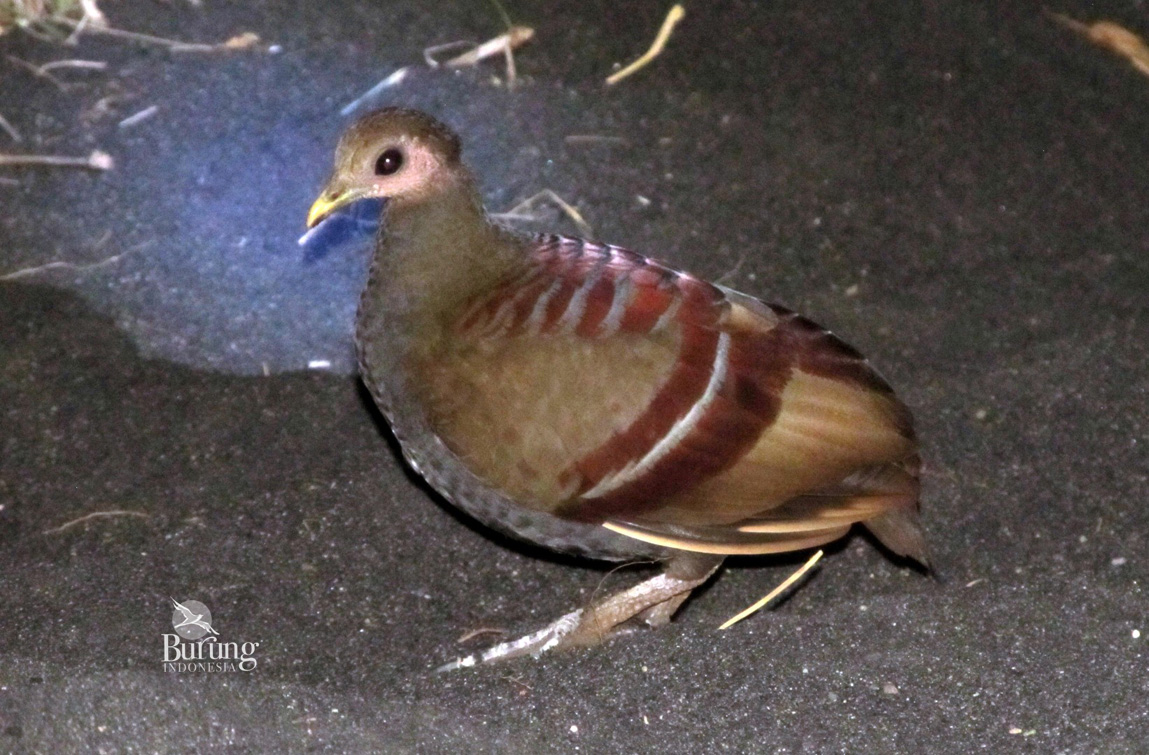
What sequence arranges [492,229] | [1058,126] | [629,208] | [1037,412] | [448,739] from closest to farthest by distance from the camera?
1. [448,739]
2. [492,229]
3. [1037,412]
4. [629,208]
5. [1058,126]

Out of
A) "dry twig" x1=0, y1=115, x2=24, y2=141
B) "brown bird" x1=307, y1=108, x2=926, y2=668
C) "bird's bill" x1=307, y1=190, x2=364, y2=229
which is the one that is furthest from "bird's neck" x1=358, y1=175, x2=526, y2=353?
"dry twig" x1=0, y1=115, x2=24, y2=141

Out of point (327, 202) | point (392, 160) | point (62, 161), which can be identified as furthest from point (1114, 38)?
point (62, 161)

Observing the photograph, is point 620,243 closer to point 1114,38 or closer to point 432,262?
point 432,262

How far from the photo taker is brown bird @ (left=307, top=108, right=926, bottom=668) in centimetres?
298

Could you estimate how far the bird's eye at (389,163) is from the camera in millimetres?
3119

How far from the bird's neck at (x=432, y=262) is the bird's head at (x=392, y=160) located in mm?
40

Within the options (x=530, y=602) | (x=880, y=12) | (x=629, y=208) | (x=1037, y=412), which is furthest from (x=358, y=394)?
A: (x=880, y=12)

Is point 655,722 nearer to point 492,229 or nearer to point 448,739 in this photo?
point 448,739

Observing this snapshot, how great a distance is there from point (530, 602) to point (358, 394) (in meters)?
0.82

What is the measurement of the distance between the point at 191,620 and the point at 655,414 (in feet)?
3.74

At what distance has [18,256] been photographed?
4.10 meters

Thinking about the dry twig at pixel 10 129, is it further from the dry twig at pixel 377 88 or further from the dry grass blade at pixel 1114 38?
the dry grass blade at pixel 1114 38

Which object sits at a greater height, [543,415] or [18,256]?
[543,415]

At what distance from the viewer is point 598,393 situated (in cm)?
296
